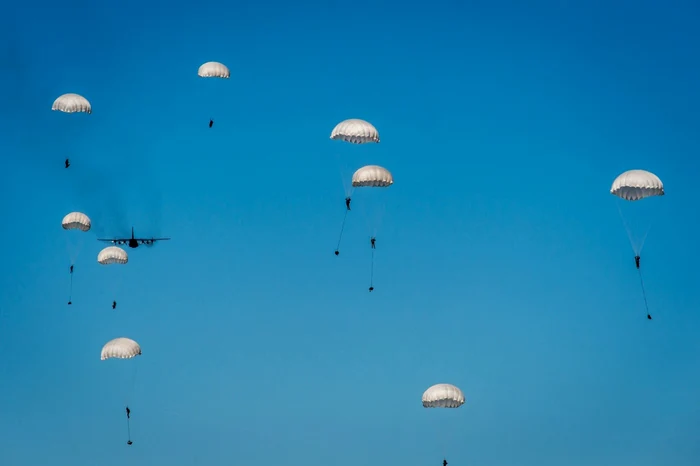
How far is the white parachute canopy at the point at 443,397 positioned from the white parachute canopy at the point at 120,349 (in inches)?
894

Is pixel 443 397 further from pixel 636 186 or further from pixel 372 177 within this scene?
pixel 636 186

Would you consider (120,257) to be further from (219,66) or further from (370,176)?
(370,176)

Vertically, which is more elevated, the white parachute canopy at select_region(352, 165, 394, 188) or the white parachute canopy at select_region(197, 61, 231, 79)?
the white parachute canopy at select_region(197, 61, 231, 79)

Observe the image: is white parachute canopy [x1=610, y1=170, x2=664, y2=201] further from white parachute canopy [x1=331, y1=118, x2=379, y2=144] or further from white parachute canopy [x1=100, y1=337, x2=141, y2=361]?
white parachute canopy [x1=100, y1=337, x2=141, y2=361]

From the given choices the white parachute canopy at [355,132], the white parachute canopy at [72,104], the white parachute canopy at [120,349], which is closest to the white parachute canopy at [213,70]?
the white parachute canopy at [72,104]

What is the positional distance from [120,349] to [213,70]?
75.3 ft

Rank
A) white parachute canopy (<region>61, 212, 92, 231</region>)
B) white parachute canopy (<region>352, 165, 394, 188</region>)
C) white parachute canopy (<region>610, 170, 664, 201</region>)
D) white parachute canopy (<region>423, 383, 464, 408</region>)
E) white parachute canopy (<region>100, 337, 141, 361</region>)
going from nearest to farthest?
white parachute canopy (<region>610, 170, 664, 201</region>)
white parachute canopy (<region>423, 383, 464, 408</region>)
white parachute canopy (<region>352, 165, 394, 188</region>)
white parachute canopy (<region>100, 337, 141, 361</region>)
white parachute canopy (<region>61, 212, 92, 231</region>)

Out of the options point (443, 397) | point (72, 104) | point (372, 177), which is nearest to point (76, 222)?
point (72, 104)

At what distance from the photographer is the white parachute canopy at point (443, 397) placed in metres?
93.3

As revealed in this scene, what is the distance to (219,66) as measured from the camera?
344 feet

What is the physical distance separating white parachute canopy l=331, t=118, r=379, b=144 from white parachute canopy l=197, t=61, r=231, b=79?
14.9m

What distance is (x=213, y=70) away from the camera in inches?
4094

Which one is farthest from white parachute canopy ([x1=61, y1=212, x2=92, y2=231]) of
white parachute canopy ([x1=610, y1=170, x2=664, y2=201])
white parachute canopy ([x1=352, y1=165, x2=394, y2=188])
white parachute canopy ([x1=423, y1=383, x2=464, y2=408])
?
white parachute canopy ([x1=610, y1=170, x2=664, y2=201])

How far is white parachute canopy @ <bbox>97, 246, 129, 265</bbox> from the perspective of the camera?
109562 millimetres
